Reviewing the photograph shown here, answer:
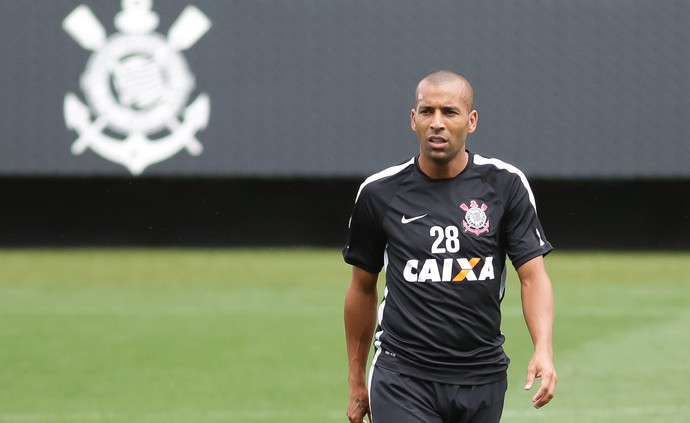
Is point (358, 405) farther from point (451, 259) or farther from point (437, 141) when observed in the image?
point (437, 141)

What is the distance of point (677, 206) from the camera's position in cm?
1900

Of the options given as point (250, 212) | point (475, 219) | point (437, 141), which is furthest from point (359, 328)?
point (250, 212)

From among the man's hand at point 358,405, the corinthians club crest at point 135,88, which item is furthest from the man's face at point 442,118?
the corinthians club crest at point 135,88

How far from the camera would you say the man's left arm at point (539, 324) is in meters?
5.29

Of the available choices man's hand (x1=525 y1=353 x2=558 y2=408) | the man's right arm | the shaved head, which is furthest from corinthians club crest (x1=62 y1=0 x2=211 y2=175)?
man's hand (x1=525 y1=353 x2=558 y2=408)

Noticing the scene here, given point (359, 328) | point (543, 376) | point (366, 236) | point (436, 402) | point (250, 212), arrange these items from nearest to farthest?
1. point (543, 376)
2. point (436, 402)
3. point (366, 236)
4. point (359, 328)
5. point (250, 212)

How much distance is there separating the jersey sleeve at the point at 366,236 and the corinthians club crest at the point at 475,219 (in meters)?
0.41

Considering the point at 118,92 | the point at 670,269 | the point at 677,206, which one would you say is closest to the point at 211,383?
the point at 118,92

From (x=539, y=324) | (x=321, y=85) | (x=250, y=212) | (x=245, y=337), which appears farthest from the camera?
(x=250, y=212)

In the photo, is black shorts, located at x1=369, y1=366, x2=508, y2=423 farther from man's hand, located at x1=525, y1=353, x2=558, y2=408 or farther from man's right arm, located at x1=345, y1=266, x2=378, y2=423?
man's hand, located at x1=525, y1=353, x2=558, y2=408

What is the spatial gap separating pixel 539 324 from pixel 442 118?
0.96m

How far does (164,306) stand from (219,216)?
4.32 m

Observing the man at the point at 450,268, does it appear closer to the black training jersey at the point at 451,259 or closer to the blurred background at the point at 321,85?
the black training jersey at the point at 451,259

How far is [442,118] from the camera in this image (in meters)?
5.50
